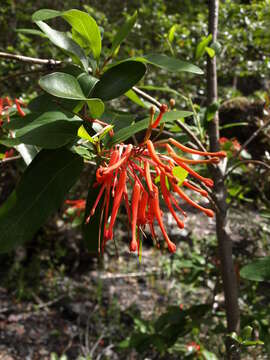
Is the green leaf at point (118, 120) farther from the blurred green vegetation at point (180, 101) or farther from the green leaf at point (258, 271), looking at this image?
the blurred green vegetation at point (180, 101)

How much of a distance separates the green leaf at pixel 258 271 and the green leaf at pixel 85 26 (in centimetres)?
48

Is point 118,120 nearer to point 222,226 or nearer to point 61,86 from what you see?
point 61,86

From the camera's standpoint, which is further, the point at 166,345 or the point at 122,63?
the point at 166,345

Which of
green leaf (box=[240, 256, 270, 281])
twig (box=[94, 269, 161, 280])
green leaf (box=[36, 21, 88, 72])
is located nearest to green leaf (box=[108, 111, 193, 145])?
green leaf (box=[36, 21, 88, 72])

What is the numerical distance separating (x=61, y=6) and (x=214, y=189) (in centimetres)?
281

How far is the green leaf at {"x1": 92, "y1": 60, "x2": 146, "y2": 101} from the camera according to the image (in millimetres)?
528

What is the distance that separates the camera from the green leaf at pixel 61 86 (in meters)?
0.44

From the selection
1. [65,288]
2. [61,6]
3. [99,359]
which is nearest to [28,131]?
[99,359]

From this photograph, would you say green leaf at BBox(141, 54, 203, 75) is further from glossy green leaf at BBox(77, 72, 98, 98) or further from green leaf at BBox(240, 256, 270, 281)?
green leaf at BBox(240, 256, 270, 281)

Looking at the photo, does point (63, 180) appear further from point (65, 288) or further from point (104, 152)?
point (65, 288)

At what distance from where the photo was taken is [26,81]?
2594mm

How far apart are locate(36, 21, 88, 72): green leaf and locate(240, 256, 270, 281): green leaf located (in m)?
0.48

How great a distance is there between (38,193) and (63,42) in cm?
23

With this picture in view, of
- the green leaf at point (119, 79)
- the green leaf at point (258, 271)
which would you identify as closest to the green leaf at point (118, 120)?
the green leaf at point (119, 79)
